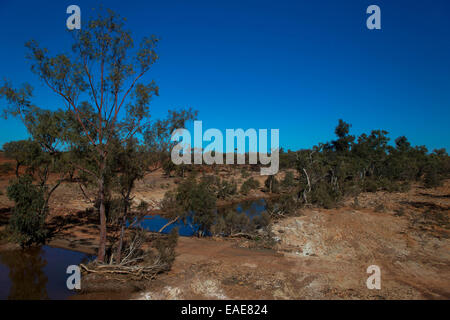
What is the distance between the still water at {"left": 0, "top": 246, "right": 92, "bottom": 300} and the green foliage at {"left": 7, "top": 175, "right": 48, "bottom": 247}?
589mm

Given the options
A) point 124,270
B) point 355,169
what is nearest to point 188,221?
point 124,270

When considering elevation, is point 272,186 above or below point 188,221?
above

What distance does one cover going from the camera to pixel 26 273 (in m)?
9.24

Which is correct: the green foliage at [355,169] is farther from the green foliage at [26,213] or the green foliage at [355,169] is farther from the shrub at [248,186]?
the green foliage at [26,213]

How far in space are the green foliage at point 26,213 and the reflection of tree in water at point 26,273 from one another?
2.12 feet

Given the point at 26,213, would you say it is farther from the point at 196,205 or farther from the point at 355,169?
the point at 355,169

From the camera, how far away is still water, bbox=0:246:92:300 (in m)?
7.75

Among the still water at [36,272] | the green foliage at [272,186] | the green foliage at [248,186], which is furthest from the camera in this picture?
the green foliage at [272,186]

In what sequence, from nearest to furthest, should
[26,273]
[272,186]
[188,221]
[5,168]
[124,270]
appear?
[124,270] < [26,273] < [188,221] < [5,168] < [272,186]

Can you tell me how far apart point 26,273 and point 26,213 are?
11.4 feet

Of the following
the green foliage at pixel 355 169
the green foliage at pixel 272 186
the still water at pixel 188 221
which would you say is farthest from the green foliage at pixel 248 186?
the green foliage at pixel 355 169

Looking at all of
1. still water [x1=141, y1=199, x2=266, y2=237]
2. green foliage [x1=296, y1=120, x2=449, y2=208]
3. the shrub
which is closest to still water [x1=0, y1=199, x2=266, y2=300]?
still water [x1=141, y1=199, x2=266, y2=237]

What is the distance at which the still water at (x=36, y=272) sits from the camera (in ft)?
25.4
